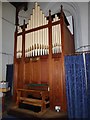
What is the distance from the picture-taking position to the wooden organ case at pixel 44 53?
3986 mm

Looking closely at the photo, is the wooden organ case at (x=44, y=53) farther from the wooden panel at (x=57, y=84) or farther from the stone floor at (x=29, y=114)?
the stone floor at (x=29, y=114)

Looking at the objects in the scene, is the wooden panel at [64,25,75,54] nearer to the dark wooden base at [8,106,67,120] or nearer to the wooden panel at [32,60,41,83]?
the wooden panel at [32,60,41,83]

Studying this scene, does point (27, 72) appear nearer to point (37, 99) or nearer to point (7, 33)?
point (37, 99)

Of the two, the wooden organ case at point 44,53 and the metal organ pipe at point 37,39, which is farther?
the metal organ pipe at point 37,39

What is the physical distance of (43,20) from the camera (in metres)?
4.62

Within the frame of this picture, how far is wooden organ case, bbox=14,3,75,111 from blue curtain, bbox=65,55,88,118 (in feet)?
1.03

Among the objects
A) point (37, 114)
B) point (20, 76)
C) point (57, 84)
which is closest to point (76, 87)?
point (57, 84)

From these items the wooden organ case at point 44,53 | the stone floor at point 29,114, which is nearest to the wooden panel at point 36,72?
the wooden organ case at point 44,53

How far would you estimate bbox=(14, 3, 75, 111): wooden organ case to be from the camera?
3986mm

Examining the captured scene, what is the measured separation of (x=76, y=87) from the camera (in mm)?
3447

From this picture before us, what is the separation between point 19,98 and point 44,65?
1399 millimetres

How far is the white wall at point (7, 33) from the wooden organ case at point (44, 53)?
1097 mm

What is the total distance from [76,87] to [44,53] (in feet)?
5.29

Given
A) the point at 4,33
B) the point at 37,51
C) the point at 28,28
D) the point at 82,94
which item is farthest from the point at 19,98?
the point at 4,33
